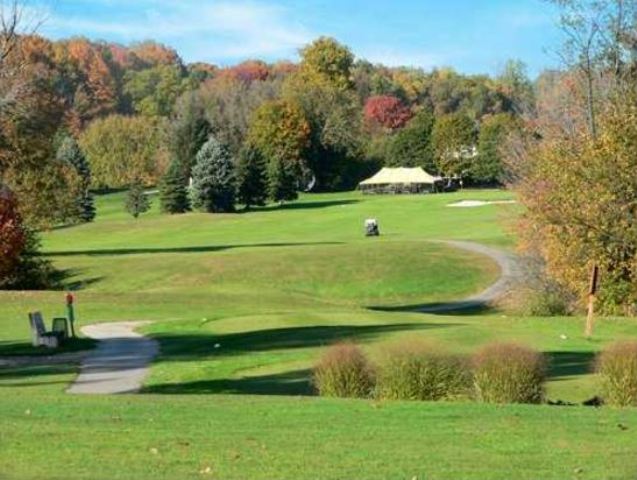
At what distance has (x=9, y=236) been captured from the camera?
46.9 m

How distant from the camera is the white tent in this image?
400 feet

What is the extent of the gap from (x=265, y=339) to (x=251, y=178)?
7529 cm

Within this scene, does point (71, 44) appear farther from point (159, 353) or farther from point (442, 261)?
point (159, 353)

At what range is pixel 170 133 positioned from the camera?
115938mm

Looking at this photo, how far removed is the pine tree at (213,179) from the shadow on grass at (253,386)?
244ft

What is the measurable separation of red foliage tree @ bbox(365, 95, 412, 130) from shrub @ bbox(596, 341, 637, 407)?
137 metres

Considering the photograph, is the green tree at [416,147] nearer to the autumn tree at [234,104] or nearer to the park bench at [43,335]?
the autumn tree at [234,104]

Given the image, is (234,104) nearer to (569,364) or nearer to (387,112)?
(387,112)

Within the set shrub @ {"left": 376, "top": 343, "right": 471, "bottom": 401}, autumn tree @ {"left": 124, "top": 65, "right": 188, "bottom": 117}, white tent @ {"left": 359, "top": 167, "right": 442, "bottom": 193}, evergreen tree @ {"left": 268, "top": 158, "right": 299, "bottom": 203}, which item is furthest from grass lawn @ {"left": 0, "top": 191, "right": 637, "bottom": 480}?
autumn tree @ {"left": 124, "top": 65, "right": 188, "bottom": 117}

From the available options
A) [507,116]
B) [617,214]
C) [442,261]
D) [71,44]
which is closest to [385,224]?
[442,261]

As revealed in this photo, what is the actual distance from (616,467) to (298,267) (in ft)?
155

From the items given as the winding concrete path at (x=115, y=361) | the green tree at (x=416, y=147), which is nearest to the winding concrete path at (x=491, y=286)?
the winding concrete path at (x=115, y=361)

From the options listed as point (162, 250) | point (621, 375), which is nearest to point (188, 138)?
point (162, 250)

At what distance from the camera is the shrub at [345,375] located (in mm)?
15578
